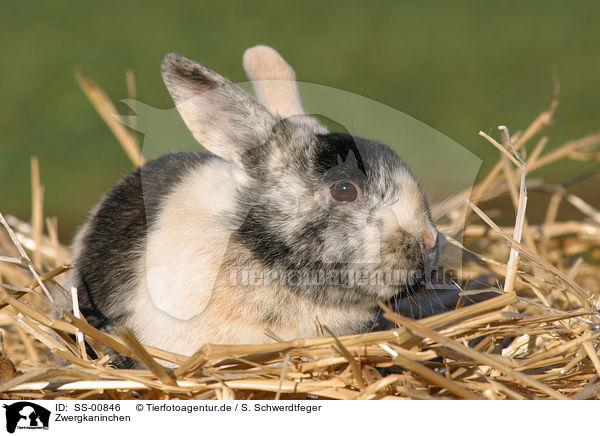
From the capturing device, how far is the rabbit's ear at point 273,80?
295 cm

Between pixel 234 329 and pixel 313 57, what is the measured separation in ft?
17.0

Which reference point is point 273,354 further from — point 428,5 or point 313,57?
point 428,5

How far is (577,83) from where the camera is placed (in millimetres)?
7805

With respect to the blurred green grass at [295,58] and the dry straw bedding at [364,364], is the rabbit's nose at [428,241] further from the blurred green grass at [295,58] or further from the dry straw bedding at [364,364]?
the blurred green grass at [295,58]

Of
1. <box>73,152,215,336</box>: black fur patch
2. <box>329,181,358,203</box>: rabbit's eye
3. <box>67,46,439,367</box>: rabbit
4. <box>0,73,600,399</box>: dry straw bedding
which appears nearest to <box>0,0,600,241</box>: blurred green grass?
<box>73,152,215,336</box>: black fur patch

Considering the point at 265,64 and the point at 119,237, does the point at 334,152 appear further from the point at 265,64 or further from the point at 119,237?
the point at 119,237

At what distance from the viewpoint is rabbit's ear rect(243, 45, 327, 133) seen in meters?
2.95

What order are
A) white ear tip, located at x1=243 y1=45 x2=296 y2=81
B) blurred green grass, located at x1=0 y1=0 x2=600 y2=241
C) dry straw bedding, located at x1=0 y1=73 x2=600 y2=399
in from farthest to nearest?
blurred green grass, located at x1=0 y1=0 x2=600 y2=241, white ear tip, located at x1=243 y1=45 x2=296 y2=81, dry straw bedding, located at x1=0 y1=73 x2=600 y2=399

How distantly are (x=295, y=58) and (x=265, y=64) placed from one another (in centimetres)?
411

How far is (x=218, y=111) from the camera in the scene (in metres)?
2.53
